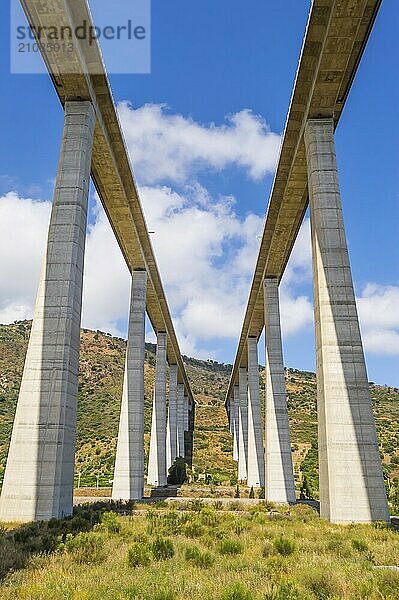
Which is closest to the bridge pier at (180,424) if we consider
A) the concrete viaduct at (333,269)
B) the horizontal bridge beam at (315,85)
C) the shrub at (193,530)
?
the horizontal bridge beam at (315,85)

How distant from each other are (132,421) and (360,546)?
2138cm

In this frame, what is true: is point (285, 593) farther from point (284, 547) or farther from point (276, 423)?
point (276, 423)

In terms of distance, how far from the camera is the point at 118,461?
1195 inches

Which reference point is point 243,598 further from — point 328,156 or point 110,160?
point 110,160

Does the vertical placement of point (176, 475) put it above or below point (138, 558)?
above

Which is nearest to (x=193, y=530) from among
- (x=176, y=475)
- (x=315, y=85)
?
(x=315, y=85)

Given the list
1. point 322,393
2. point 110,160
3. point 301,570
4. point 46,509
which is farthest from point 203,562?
point 110,160

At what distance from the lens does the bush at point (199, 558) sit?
9281 mm

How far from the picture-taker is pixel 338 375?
17391mm

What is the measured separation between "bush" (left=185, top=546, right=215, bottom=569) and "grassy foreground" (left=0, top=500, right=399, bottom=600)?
0.02 meters

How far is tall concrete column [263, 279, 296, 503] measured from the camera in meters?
29.4

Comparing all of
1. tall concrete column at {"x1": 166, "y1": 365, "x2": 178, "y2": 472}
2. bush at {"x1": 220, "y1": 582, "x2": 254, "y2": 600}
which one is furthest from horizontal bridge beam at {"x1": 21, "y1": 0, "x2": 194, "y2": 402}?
tall concrete column at {"x1": 166, "y1": 365, "x2": 178, "y2": 472}

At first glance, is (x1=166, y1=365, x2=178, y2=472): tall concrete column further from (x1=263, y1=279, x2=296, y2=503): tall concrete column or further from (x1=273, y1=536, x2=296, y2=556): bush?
(x1=273, y1=536, x2=296, y2=556): bush

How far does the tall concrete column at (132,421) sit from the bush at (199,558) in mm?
20730
